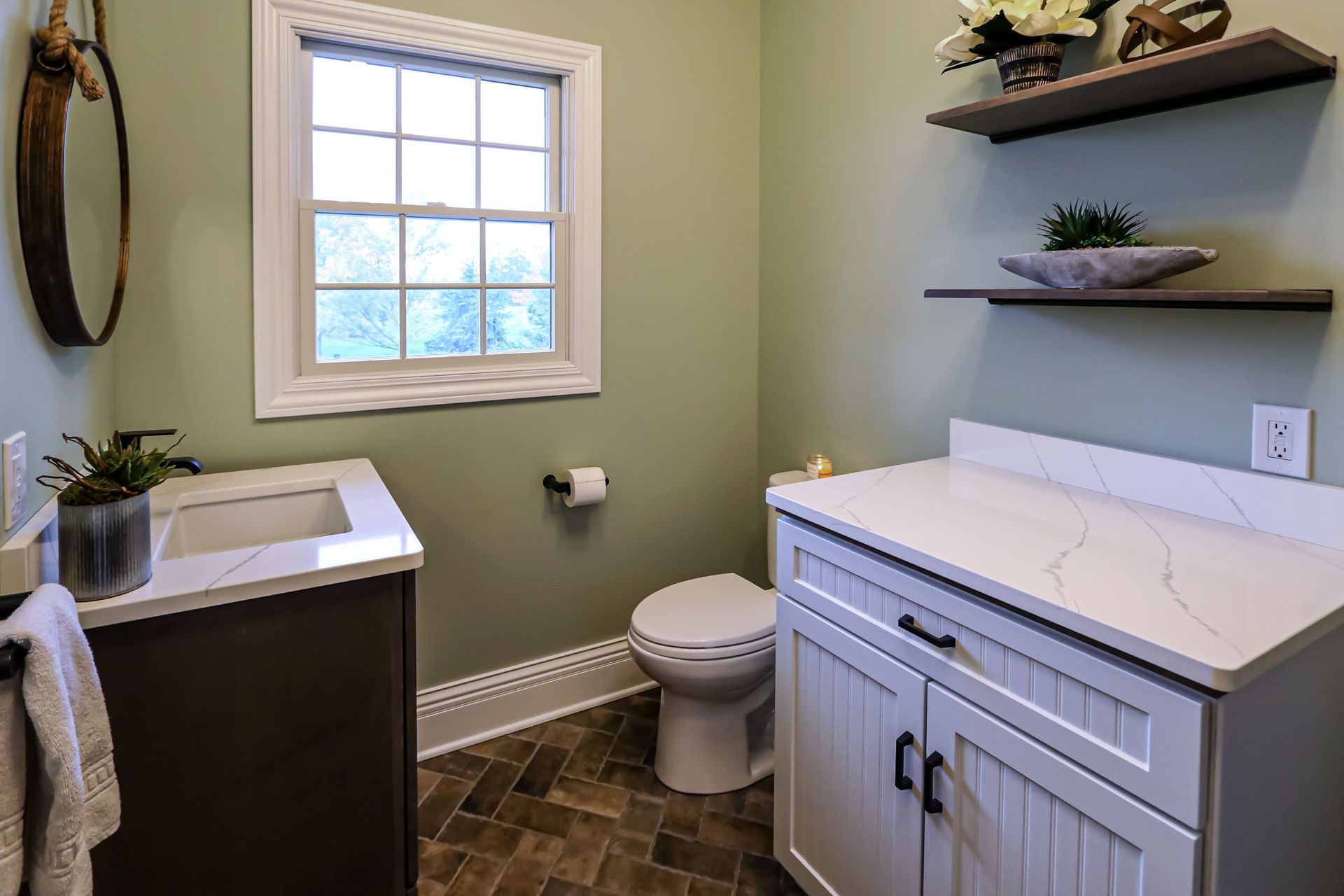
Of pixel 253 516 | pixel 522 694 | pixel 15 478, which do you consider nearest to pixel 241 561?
pixel 15 478

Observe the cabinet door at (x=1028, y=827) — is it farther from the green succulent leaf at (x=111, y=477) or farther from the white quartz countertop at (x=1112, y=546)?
the green succulent leaf at (x=111, y=477)

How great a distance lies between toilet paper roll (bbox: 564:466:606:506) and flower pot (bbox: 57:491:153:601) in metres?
1.33

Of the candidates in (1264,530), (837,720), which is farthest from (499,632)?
(1264,530)

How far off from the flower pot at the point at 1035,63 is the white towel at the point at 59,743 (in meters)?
1.87

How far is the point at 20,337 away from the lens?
1.24m

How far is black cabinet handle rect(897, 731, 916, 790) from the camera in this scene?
51.6 inches

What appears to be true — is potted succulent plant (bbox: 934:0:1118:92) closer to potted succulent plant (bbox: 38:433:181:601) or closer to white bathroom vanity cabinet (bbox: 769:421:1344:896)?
white bathroom vanity cabinet (bbox: 769:421:1344:896)

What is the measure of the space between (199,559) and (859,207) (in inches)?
74.8

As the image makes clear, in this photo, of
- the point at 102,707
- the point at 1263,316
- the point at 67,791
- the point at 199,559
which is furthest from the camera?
the point at 1263,316

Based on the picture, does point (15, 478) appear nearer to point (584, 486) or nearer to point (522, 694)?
point (584, 486)

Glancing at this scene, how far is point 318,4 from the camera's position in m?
1.97

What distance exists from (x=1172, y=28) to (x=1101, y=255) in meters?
0.40

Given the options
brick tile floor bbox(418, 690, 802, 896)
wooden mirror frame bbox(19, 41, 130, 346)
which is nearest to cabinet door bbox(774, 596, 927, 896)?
brick tile floor bbox(418, 690, 802, 896)

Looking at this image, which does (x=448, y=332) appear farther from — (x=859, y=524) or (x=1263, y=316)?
(x=1263, y=316)
